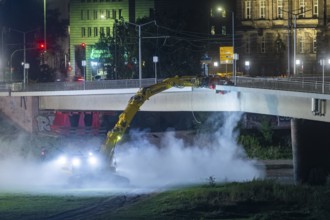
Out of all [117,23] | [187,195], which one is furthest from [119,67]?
[187,195]

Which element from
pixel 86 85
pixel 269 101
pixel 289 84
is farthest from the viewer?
pixel 86 85

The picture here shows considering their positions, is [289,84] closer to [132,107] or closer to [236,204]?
[132,107]

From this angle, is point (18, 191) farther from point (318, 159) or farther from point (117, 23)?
point (117, 23)

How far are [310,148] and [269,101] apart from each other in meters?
4.66

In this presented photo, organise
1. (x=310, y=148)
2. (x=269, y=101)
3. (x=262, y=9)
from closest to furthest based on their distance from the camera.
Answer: (x=310, y=148), (x=269, y=101), (x=262, y=9)

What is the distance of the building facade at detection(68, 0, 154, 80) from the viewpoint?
446 feet

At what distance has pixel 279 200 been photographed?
40.6 m

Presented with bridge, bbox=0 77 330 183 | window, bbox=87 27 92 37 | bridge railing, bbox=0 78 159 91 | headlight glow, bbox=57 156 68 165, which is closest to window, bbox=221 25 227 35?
window, bbox=87 27 92 37

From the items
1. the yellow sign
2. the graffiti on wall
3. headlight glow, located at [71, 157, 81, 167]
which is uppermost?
the yellow sign

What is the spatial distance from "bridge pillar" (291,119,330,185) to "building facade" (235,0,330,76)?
59894mm

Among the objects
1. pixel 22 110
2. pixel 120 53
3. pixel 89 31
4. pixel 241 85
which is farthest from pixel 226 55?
pixel 241 85

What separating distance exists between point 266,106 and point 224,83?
5.50m

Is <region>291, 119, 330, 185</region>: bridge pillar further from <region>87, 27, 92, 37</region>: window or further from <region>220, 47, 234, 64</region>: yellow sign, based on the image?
<region>87, 27, 92, 37</region>: window

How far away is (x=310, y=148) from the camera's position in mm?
57344
